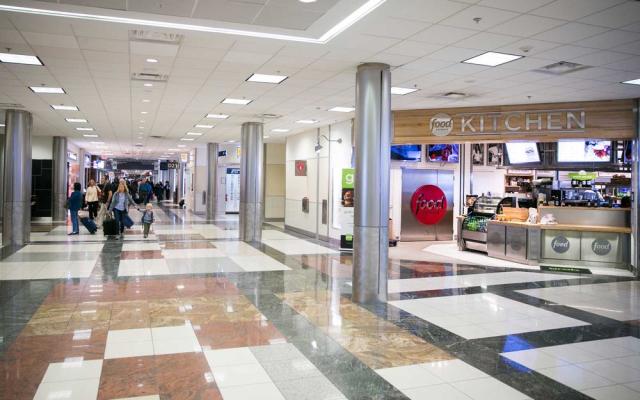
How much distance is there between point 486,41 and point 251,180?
9.22 meters

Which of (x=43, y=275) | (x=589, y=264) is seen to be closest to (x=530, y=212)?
(x=589, y=264)

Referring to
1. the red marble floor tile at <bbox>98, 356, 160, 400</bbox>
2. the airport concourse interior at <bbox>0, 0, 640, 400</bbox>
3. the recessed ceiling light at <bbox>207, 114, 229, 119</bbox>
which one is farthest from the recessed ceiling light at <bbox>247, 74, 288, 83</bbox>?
the red marble floor tile at <bbox>98, 356, 160, 400</bbox>

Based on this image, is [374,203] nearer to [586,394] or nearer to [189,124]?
[586,394]

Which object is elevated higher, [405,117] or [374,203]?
[405,117]

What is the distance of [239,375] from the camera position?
4.27 metres

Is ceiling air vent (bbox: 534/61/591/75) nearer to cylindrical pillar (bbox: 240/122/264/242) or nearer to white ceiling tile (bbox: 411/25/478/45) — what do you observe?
white ceiling tile (bbox: 411/25/478/45)

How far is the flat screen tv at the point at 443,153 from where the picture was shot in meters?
15.5

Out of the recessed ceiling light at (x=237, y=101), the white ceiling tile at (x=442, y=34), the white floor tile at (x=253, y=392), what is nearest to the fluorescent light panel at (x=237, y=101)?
the recessed ceiling light at (x=237, y=101)

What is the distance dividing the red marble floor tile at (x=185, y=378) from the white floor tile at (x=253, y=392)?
0.25 ft

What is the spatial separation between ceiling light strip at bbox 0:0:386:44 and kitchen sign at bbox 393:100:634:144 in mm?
4785

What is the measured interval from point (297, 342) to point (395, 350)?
998mm

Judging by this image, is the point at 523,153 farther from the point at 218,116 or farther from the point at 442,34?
the point at 442,34

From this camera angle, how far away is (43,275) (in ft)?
27.8

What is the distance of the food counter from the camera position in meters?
10.7
